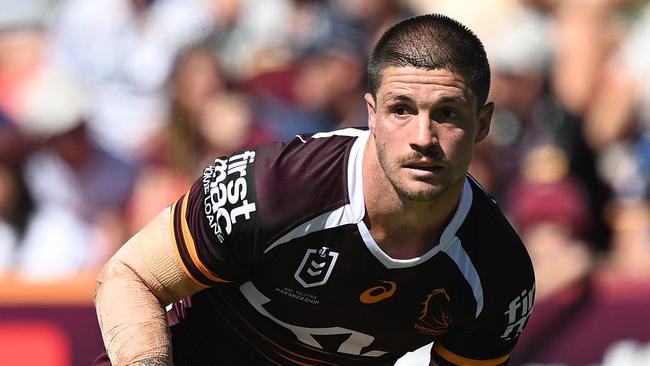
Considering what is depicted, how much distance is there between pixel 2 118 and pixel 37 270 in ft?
4.10

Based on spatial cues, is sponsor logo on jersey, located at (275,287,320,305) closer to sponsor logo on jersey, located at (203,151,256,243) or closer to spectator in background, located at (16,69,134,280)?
sponsor logo on jersey, located at (203,151,256,243)

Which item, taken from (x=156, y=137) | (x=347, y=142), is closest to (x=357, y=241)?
(x=347, y=142)

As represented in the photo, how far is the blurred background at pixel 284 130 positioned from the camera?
6.76 meters

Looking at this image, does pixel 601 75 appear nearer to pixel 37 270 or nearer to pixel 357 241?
pixel 37 270

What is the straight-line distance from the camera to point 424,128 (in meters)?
3.65

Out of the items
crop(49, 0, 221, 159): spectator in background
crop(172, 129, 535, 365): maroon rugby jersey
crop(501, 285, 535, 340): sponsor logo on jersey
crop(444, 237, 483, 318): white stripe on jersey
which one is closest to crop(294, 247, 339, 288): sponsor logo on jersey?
crop(172, 129, 535, 365): maroon rugby jersey

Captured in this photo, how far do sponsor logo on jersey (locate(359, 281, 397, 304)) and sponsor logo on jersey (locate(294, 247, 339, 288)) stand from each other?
14 cm

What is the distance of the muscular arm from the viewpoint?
374 cm

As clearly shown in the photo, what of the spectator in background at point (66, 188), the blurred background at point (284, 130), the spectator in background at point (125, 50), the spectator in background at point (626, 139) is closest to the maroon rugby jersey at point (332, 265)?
the blurred background at point (284, 130)

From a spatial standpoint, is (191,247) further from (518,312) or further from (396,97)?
(518,312)

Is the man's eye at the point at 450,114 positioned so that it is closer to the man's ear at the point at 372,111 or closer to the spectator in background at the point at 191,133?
the man's ear at the point at 372,111

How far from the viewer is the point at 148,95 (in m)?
8.58

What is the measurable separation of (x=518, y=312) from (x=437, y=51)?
940 mm

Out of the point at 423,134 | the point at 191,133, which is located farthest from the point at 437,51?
the point at 191,133
